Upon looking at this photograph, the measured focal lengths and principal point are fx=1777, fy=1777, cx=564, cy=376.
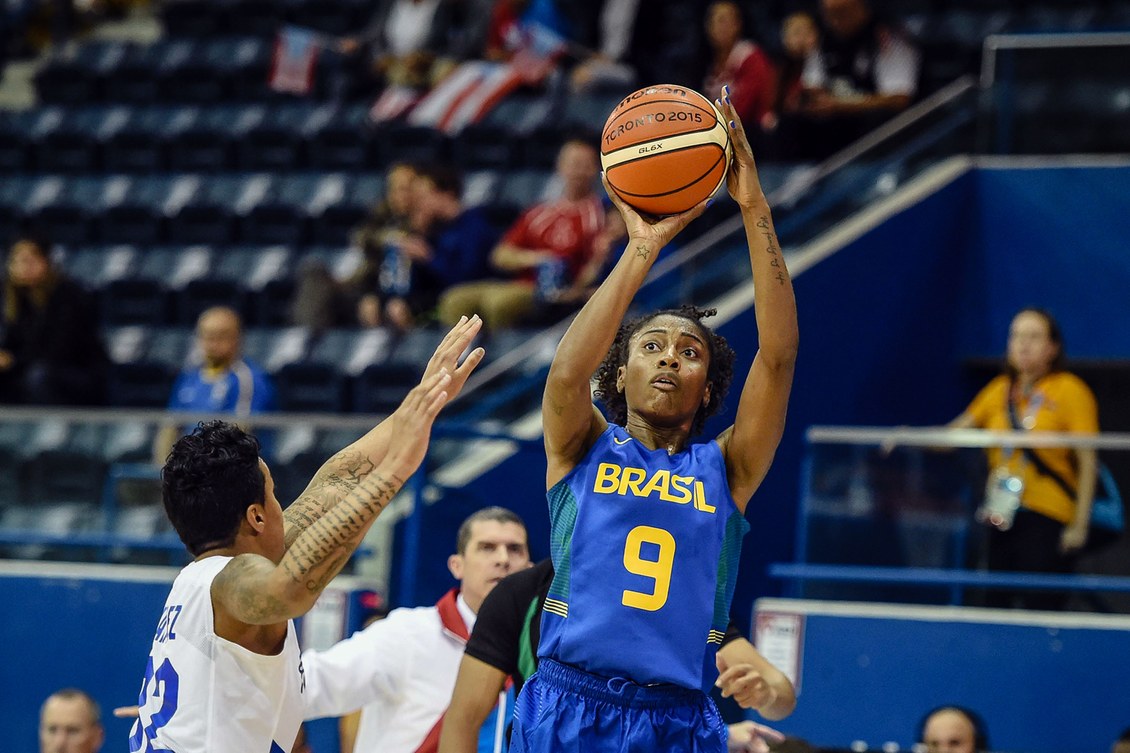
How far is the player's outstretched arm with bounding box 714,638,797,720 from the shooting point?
15.9ft

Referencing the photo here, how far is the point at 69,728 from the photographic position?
24.3 feet

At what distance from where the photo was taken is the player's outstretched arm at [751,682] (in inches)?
191

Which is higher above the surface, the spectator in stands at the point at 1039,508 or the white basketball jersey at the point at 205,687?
the spectator in stands at the point at 1039,508

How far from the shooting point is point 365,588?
26.5 ft

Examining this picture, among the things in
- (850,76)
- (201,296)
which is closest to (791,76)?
(850,76)

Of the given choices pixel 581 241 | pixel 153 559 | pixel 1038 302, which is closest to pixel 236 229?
pixel 581 241

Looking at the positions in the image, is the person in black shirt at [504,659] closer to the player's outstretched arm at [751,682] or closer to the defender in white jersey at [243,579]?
the player's outstretched arm at [751,682]


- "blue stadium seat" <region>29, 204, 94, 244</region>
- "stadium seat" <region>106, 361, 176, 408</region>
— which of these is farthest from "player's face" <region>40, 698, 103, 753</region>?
"blue stadium seat" <region>29, 204, 94, 244</region>

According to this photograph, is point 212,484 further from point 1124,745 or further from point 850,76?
point 850,76

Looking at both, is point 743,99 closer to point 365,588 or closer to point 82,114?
point 365,588

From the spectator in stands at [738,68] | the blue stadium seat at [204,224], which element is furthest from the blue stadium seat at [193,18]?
the spectator in stands at [738,68]

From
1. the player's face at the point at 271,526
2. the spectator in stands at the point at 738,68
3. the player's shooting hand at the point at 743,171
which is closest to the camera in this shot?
the player's face at the point at 271,526

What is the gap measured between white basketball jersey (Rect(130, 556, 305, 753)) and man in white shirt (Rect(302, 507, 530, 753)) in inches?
70.2

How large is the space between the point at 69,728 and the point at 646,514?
13.0 feet
